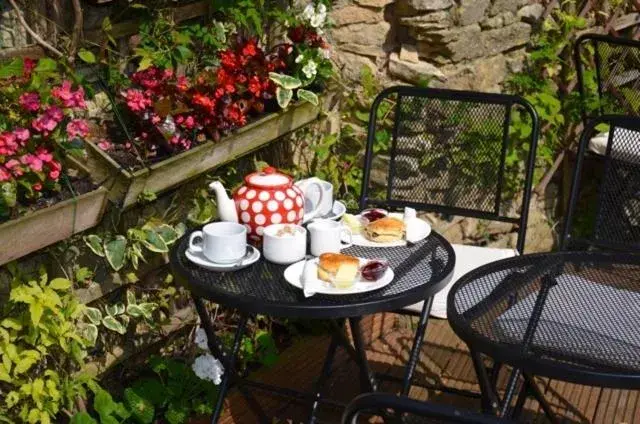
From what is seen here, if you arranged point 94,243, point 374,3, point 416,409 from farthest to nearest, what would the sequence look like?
point 374,3 → point 94,243 → point 416,409

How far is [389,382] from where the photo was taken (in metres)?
3.72

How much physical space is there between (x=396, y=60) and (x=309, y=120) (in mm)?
568

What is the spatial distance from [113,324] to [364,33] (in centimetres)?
167

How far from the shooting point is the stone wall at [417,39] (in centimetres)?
408

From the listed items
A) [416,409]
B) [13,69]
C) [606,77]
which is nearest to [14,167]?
[13,69]

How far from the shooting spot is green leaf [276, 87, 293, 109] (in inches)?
141

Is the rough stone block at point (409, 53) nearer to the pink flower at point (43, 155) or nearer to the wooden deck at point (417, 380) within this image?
the wooden deck at point (417, 380)

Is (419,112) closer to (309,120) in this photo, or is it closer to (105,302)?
(309,120)

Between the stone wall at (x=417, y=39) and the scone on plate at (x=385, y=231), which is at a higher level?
the stone wall at (x=417, y=39)

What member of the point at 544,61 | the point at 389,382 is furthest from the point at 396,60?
the point at 389,382

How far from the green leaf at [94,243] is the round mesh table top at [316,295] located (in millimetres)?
398

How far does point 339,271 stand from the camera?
2.46m

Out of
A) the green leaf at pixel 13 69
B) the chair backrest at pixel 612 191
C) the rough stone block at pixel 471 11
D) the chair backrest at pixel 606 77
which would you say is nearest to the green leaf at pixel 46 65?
the green leaf at pixel 13 69

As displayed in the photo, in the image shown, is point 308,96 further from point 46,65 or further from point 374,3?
point 46,65
